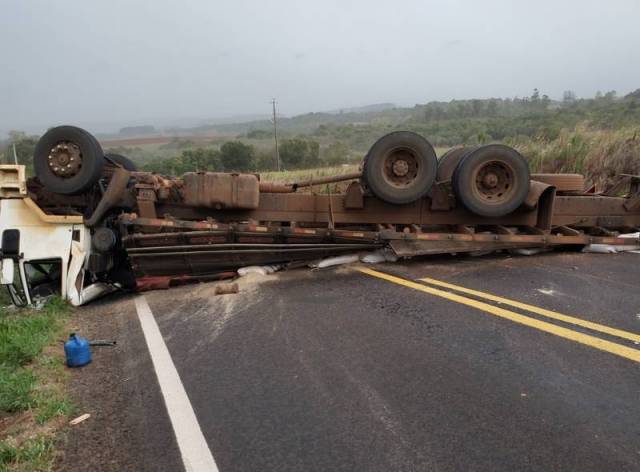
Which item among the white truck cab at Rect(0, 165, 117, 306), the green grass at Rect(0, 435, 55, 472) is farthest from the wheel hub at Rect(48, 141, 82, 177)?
the green grass at Rect(0, 435, 55, 472)

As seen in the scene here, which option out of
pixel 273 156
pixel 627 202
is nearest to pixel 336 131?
pixel 273 156

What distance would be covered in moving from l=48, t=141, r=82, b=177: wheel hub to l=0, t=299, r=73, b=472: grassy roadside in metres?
2.20

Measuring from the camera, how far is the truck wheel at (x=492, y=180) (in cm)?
632

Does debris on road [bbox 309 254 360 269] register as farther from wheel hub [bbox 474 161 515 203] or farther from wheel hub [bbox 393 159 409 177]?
wheel hub [bbox 474 161 515 203]

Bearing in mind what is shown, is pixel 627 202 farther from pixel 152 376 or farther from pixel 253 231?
pixel 152 376

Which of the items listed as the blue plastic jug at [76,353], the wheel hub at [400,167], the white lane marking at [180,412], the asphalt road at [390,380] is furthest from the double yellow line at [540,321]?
the blue plastic jug at [76,353]

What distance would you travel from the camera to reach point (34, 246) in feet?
19.2

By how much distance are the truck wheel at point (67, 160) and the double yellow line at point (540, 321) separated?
4.20 metres

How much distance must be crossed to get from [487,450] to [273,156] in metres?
59.2

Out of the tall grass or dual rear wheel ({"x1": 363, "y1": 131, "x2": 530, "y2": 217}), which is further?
the tall grass

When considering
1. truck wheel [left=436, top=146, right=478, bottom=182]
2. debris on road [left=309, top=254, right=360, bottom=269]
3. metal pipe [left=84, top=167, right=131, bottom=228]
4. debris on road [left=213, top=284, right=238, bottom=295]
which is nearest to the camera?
debris on road [left=213, top=284, right=238, bottom=295]

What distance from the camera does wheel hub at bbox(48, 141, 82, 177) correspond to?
6457mm

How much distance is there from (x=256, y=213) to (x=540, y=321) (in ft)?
12.9

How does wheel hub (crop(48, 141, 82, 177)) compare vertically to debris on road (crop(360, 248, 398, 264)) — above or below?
above
